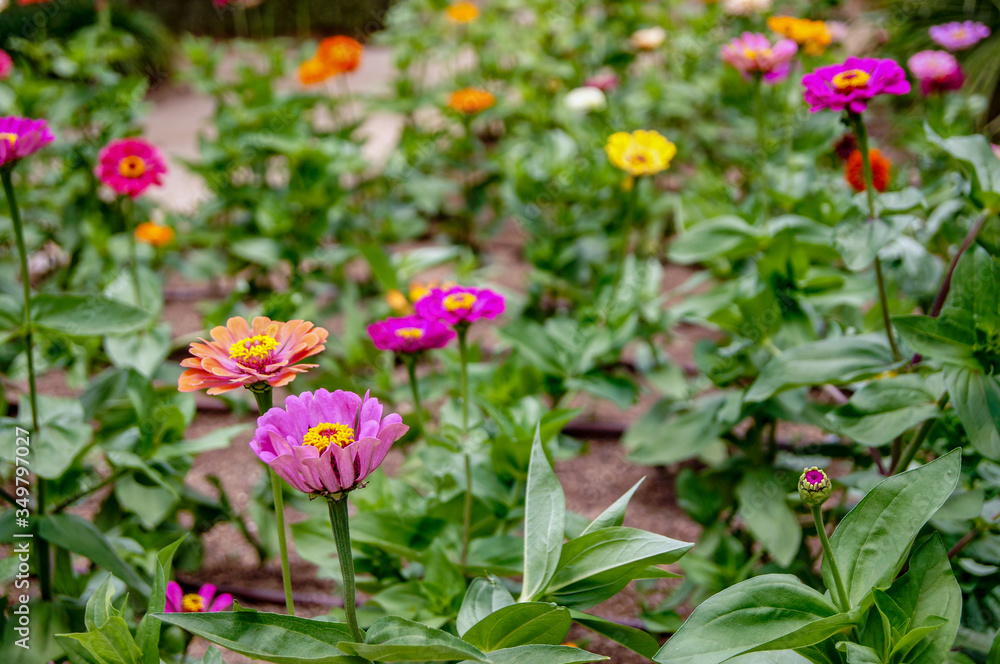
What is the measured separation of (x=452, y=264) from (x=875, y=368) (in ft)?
4.84

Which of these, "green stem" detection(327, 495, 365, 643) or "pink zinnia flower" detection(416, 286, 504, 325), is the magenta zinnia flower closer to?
"pink zinnia flower" detection(416, 286, 504, 325)

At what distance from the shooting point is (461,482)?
3.50 feet

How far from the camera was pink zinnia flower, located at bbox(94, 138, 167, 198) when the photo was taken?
1294mm

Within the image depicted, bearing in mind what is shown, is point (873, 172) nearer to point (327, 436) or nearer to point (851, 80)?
point (851, 80)

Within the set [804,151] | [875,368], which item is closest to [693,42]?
[804,151]

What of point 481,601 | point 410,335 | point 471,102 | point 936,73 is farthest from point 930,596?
point 471,102

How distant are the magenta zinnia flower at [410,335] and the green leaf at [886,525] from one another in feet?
1.66

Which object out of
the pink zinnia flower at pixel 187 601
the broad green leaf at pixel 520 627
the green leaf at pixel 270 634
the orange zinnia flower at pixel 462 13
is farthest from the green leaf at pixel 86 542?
the orange zinnia flower at pixel 462 13

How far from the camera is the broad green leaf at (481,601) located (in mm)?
743

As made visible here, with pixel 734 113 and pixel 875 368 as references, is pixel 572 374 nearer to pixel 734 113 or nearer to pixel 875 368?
pixel 875 368

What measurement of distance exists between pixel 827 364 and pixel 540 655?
0.54m

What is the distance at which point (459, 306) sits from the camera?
921 mm

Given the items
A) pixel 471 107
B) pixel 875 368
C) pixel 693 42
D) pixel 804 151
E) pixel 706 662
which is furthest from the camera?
pixel 693 42

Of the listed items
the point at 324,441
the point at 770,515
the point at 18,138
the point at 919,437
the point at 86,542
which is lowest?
the point at 770,515
